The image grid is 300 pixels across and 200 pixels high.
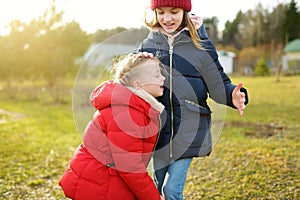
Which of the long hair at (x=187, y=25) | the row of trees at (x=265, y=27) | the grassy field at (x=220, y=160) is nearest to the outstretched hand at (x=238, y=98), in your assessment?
the long hair at (x=187, y=25)

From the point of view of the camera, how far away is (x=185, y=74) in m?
2.34

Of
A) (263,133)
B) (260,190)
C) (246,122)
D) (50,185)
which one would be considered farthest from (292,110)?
(50,185)

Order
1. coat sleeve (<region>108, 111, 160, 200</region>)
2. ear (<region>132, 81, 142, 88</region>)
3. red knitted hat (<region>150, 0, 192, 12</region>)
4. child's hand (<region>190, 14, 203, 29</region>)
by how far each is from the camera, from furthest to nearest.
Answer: child's hand (<region>190, 14, 203, 29</region>) < red knitted hat (<region>150, 0, 192, 12</region>) < ear (<region>132, 81, 142, 88</region>) < coat sleeve (<region>108, 111, 160, 200</region>)

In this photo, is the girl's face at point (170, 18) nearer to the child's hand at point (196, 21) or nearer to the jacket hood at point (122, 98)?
the child's hand at point (196, 21)

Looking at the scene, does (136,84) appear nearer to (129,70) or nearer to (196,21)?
(129,70)

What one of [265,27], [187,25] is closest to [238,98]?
[187,25]

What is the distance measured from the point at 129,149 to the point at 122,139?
6 cm

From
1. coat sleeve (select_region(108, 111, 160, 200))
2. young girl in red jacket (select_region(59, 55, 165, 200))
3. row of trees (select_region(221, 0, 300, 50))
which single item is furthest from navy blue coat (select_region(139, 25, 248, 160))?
row of trees (select_region(221, 0, 300, 50))

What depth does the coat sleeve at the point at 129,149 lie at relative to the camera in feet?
6.23

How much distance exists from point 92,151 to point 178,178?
607 mm

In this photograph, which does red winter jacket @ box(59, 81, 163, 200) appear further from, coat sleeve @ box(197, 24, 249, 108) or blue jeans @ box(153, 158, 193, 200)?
coat sleeve @ box(197, 24, 249, 108)

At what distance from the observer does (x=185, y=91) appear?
2326mm

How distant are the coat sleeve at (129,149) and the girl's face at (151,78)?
20 cm

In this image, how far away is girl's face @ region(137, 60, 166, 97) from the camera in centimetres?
208
